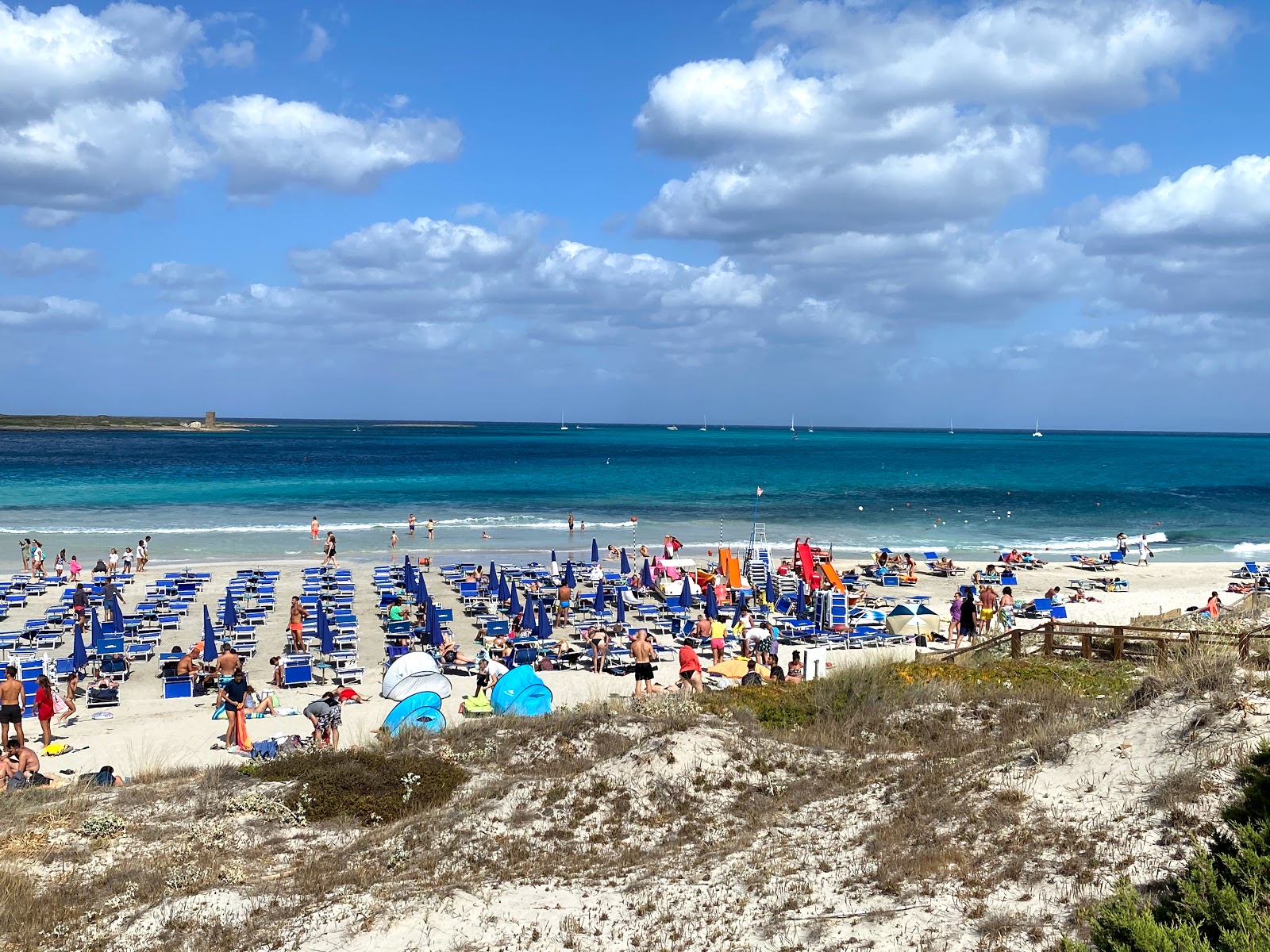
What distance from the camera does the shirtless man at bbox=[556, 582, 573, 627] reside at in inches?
847

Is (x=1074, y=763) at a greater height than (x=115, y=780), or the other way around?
(x=1074, y=763)

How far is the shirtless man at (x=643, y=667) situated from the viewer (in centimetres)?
1416

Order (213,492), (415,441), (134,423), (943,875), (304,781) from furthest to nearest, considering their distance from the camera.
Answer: (134,423) → (415,441) → (213,492) → (304,781) → (943,875)

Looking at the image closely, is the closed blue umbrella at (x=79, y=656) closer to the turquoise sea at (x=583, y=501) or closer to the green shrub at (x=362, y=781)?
the green shrub at (x=362, y=781)

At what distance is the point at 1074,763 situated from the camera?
7.66 metres

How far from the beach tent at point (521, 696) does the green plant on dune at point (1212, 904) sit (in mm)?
8315

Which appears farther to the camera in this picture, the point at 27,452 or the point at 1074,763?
the point at 27,452

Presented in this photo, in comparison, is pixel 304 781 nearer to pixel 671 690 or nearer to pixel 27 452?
pixel 671 690

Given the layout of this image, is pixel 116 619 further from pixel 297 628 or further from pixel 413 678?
pixel 413 678

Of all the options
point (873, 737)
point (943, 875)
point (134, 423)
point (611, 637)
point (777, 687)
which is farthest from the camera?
point (134, 423)

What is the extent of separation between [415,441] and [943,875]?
135m

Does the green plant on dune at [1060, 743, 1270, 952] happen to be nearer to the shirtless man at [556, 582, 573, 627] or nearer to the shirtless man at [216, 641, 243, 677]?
the shirtless man at [216, 641, 243, 677]

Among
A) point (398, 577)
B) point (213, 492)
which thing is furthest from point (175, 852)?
point (213, 492)

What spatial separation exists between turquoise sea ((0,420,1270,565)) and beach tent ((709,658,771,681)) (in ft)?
59.0
